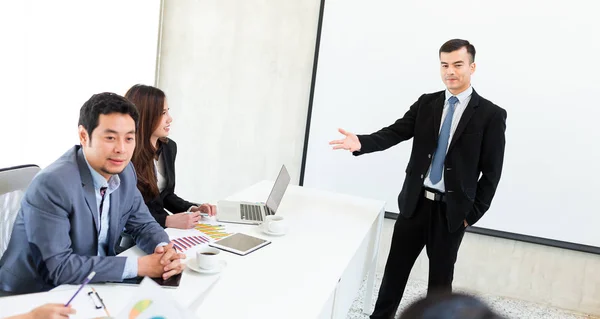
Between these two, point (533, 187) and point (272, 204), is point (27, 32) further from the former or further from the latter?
point (533, 187)

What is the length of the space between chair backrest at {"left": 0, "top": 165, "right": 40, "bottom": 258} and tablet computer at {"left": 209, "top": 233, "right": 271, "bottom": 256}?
2.22ft

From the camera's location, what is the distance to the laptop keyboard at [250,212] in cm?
211

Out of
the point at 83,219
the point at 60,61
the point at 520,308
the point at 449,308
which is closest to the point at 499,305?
the point at 520,308

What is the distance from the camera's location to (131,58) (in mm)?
3529

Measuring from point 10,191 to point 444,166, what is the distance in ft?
6.02

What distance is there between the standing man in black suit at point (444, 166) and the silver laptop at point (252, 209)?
0.38m

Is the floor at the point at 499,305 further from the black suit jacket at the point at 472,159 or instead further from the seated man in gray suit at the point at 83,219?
the seated man in gray suit at the point at 83,219

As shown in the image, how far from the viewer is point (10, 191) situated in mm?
1569

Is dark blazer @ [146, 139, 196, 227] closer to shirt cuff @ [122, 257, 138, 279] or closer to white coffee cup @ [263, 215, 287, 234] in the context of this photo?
white coffee cup @ [263, 215, 287, 234]

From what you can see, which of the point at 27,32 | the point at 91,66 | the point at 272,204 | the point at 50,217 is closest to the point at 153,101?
the point at 272,204

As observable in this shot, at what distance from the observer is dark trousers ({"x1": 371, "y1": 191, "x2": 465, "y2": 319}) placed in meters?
2.37

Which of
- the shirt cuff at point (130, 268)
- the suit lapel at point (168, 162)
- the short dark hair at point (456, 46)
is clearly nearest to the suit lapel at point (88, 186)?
the shirt cuff at point (130, 268)

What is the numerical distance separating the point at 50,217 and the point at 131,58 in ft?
7.95

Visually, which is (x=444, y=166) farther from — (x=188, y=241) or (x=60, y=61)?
(x=60, y=61)
